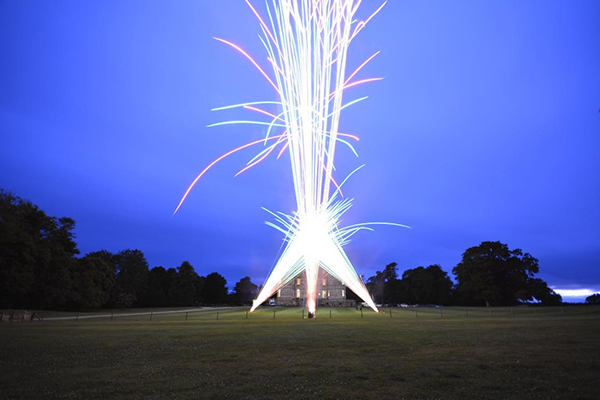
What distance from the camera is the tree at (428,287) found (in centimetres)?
10406

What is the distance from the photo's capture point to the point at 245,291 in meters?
130

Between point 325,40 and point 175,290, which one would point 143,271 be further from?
point 325,40

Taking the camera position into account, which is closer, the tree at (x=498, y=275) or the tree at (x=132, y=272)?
the tree at (x=498, y=275)

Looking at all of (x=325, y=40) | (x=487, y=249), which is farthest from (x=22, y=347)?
(x=487, y=249)

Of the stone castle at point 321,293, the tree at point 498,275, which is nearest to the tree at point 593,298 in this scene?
the tree at point 498,275

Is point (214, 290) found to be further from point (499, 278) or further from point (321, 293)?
point (499, 278)

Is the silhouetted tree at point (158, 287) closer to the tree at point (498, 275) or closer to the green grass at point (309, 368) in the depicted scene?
the tree at point (498, 275)

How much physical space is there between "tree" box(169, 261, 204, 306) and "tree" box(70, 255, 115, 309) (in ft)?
76.2

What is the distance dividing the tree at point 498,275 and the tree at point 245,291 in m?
67.4

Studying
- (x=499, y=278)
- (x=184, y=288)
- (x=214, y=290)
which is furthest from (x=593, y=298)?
(x=214, y=290)

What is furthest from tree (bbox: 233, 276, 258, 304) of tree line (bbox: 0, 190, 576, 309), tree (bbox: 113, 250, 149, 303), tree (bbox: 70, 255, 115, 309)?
tree (bbox: 70, 255, 115, 309)

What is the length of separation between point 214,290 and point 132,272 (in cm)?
2573

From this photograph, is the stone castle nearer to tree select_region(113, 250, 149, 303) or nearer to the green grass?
tree select_region(113, 250, 149, 303)

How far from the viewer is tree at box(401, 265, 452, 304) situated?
104 metres
